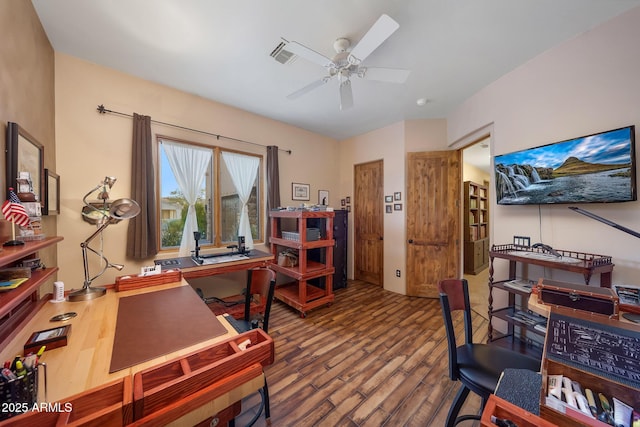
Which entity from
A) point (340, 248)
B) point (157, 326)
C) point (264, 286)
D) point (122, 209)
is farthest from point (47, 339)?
point (340, 248)

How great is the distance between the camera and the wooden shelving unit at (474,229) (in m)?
4.78

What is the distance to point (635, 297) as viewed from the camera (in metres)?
1.31

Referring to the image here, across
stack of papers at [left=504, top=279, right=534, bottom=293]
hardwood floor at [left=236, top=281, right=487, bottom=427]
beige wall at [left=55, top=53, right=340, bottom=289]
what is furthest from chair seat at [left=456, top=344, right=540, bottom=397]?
beige wall at [left=55, top=53, right=340, bottom=289]

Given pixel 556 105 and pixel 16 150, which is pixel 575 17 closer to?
pixel 556 105

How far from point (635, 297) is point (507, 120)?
1.91m

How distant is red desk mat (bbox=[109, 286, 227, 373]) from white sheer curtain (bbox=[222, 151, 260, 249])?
181 centimetres

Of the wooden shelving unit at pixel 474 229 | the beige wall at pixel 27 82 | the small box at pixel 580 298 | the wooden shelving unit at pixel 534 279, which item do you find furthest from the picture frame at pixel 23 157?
the wooden shelving unit at pixel 474 229

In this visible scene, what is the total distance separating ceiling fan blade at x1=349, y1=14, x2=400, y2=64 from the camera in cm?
141

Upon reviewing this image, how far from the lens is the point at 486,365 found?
52.2 inches

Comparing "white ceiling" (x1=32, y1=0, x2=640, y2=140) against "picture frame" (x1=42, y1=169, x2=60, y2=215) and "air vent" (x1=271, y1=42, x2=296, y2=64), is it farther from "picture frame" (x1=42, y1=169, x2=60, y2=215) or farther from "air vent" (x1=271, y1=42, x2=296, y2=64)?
"picture frame" (x1=42, y1=169, x2=60, y2=215)

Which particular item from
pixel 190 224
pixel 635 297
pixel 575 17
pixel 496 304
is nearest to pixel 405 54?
pixel 575 17

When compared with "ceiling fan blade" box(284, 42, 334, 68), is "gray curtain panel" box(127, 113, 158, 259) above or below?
below

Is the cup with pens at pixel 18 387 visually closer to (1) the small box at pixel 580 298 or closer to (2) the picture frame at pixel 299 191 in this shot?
(1) the small box at pixel 580 298

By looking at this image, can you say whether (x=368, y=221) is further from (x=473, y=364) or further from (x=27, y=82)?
(x=27, y=82)
